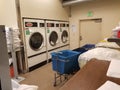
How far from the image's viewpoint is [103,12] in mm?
4793

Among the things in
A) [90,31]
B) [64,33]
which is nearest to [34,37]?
[64,33]

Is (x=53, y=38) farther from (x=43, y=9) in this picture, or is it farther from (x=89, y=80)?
(x=89, y=80)

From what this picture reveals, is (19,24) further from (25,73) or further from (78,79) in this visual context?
(78,79)

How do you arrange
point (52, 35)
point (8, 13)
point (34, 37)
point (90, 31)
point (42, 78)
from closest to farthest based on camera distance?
point (8, 13)
point (42, 78)
point (34, 37)
point (52, 35)
point (90, 31)

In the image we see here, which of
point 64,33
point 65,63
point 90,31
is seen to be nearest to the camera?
point 65,63

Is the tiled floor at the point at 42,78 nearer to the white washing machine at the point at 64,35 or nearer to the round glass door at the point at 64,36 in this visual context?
the white washing machine at the point at 64,35

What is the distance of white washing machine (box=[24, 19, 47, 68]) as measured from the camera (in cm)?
357

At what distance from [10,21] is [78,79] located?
279 centimetres

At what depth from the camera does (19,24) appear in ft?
11.1

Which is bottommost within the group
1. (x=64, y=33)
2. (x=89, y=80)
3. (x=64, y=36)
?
(x=89, y=80)

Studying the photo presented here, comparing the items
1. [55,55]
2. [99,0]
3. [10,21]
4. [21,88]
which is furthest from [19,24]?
[99,0]

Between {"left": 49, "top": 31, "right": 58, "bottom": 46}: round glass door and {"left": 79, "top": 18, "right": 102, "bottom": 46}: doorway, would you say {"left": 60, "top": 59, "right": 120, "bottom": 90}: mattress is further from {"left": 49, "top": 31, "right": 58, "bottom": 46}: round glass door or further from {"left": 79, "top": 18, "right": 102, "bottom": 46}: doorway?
{"left": 79, "top": 18, "right": 102, "bottom": 46}: doorway

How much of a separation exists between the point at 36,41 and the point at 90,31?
261 cm

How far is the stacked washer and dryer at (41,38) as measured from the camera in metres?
3.60
